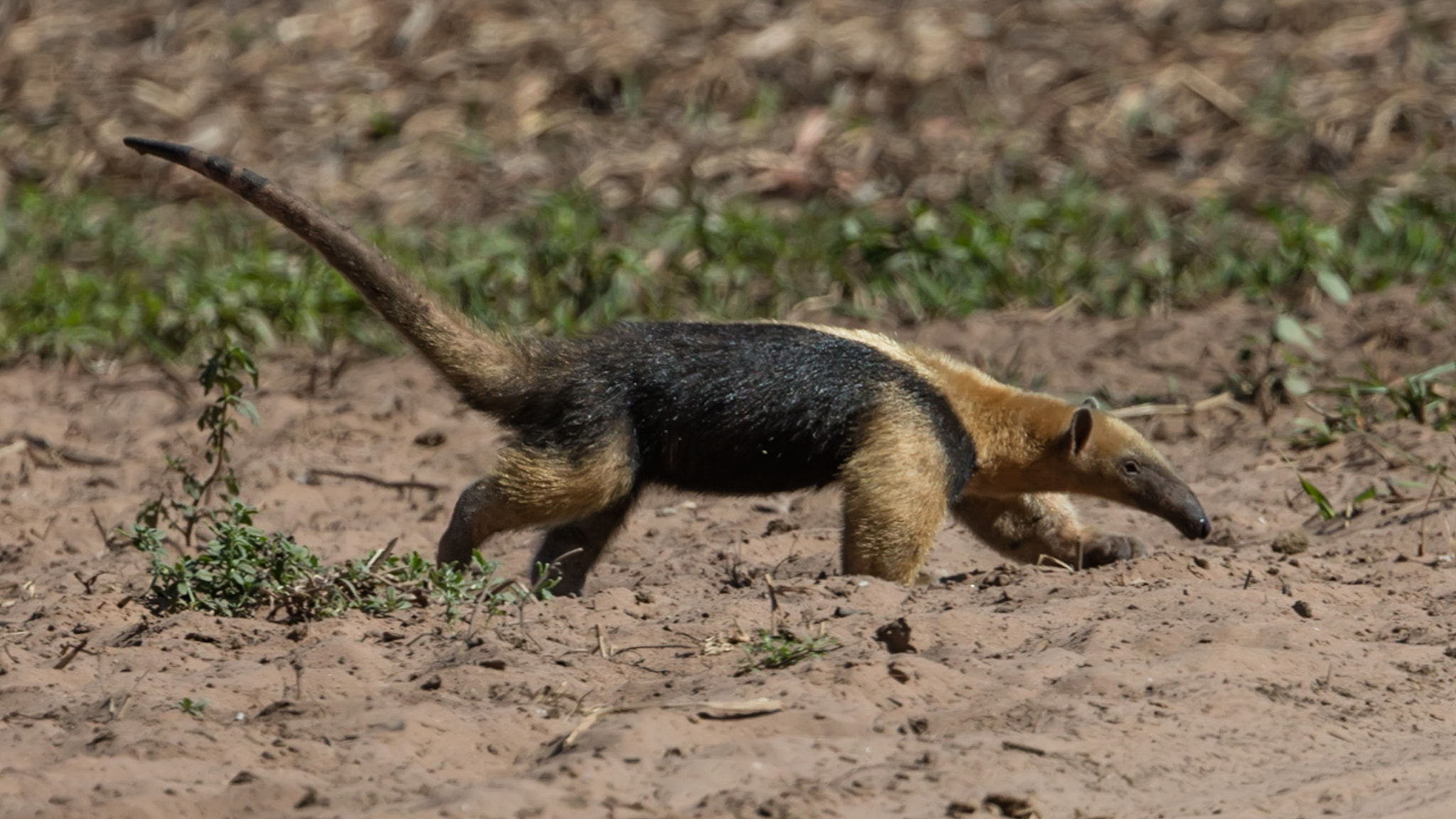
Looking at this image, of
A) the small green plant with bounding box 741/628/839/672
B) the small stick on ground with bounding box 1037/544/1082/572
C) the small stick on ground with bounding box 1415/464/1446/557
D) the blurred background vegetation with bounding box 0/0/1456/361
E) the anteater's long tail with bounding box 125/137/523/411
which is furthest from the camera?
the blurred background vegetation with bounding box 0/0/1456/361

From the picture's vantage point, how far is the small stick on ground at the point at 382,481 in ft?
26.8

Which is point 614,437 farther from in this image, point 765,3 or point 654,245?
point 765,3

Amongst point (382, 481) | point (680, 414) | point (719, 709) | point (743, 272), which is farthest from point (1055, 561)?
point (743, 272)

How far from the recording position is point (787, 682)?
4.84 m

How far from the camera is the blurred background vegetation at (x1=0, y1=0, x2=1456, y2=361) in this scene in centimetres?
1031

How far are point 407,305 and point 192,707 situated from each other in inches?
93.9

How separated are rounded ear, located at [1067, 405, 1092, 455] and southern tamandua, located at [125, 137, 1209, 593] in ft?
1.31

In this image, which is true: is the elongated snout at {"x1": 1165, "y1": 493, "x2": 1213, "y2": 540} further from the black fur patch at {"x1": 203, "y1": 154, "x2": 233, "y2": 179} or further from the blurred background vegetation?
the black fur patch at {"x1": 203, "y1": 154, "x2": 233, "y2": 179}

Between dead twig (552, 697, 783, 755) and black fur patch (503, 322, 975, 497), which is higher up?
dead twig (552, 697, 783, 755)

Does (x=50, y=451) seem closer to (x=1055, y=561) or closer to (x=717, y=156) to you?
(x=1055, y=561)

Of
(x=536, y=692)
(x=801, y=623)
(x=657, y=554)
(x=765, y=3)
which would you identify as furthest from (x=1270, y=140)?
(x=536, y=692)

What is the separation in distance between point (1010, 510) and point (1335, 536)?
4.12 feet

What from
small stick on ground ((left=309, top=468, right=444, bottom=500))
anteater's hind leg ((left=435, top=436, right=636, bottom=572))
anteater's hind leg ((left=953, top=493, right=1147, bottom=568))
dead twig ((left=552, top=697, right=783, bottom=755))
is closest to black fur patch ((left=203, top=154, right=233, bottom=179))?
anteater's hind leg ((left=435, top=436, right=636, bottom=572))

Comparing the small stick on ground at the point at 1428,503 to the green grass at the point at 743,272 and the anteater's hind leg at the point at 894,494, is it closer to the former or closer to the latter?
the anteater's hind leg at the point at 894,494
